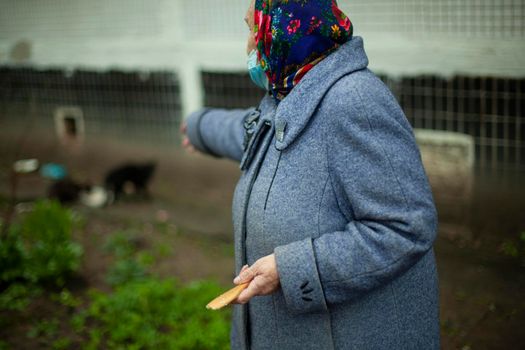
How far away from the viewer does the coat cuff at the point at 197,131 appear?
9.87 feet

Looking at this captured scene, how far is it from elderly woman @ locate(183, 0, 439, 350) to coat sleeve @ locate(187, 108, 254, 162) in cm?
58

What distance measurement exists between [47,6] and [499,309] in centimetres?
709

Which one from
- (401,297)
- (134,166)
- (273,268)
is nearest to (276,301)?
(273,268)

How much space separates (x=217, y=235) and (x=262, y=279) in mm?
3558

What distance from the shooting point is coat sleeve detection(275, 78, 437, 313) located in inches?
72.2

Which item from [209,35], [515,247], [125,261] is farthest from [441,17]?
[125,261]

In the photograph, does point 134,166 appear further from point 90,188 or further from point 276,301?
point 276,301

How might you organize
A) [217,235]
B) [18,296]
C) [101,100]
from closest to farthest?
1. [18,296]
2. [217,235]
3. [101,100]

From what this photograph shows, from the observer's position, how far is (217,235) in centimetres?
548

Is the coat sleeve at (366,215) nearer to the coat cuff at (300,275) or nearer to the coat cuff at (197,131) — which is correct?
the coat cuff at (300,275)

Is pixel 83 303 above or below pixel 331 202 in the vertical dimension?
below

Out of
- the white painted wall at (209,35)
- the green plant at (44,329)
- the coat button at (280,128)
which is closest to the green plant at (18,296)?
the green plant at (44,329)

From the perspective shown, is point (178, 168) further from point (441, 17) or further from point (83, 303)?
point (441, 17)

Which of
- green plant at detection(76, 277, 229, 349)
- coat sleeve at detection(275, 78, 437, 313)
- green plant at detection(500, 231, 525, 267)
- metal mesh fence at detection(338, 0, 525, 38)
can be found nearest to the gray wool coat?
coat sleeve at detection(275, 78, 437, 313)
